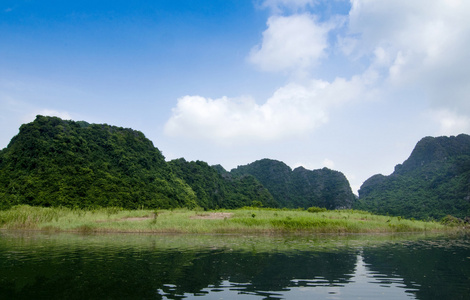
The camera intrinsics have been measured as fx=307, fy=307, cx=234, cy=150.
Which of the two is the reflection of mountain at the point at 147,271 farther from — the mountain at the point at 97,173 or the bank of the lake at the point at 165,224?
the mountain at the point at 97,173

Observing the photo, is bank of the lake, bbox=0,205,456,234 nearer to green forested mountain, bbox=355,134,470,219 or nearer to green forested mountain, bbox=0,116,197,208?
green forested mountain, bbox=0,116,197,208

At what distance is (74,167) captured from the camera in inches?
2416

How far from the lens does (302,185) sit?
170250 mm

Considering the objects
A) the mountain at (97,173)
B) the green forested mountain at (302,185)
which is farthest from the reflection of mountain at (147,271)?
the green forested mountain at (302,185)

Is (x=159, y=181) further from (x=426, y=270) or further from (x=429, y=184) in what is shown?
(x=429, y=184)

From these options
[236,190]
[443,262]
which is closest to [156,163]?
[236,190]

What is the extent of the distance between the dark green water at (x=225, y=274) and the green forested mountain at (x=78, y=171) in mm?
37112

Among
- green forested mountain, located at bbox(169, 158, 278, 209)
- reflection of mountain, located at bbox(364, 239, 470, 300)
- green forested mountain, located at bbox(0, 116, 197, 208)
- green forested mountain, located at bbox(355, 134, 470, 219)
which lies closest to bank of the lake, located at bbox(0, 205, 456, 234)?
green forested mountain, located at bbox(0, 116, 197, 208)

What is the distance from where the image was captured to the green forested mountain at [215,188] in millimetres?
105562

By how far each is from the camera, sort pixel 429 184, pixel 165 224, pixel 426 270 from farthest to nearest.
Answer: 1. pixel 429 184
2. pixel 165 224
3. pixel 426 270

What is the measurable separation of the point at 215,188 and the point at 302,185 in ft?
239

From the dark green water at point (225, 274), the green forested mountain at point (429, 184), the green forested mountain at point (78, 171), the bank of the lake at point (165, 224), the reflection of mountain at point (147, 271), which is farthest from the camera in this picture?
the green forested mountain at point (429, 184)

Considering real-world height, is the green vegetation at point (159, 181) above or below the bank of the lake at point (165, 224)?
above

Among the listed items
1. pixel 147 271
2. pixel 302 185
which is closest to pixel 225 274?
pixel 147 271
